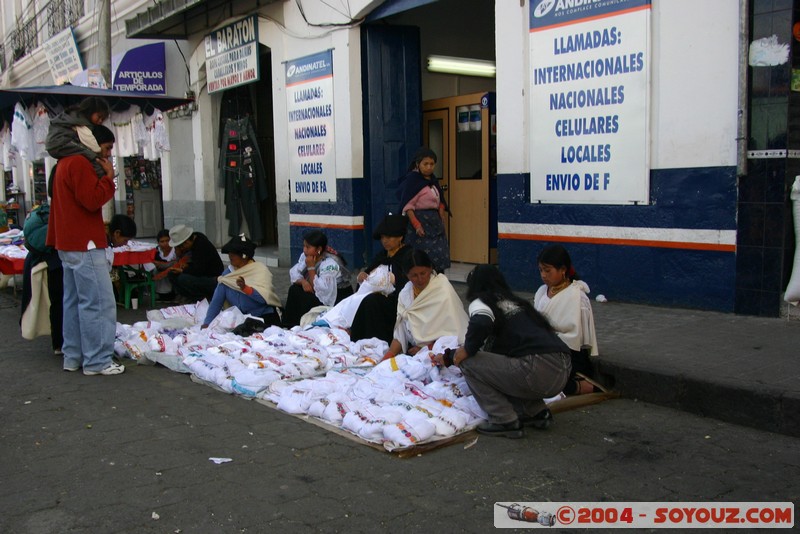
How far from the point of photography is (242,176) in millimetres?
14219

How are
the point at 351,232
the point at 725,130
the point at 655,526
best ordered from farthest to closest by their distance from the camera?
1. the point at 351,232
2. the point at 725,130
3. the point at 655,526

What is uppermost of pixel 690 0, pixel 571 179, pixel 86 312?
pixel 690 0

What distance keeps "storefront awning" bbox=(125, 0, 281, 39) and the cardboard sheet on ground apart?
7.12 metres

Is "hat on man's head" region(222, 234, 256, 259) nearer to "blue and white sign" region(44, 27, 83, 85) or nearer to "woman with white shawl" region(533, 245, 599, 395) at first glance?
"woman with white shawl" region(533, 245, 599, 395)

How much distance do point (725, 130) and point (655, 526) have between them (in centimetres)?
432

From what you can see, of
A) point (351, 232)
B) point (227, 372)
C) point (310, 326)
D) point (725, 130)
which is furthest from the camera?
point (351, 232)

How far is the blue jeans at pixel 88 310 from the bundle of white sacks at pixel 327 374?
0.51 meters

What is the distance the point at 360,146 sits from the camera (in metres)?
10.9

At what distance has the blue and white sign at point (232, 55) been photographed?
12523 mm

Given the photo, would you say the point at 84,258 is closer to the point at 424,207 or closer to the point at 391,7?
the point at 424,207

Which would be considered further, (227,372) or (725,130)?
(725,130)

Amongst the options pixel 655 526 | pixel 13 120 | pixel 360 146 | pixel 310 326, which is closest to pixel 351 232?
pixel 360 146

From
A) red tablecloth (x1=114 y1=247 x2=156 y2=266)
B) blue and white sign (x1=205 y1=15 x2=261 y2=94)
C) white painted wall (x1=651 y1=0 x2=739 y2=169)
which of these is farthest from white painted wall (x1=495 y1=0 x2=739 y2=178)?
blue and white sign (x1=205 y1=15 x2=261 y2=94)

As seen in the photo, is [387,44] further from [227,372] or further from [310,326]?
[227,372]
